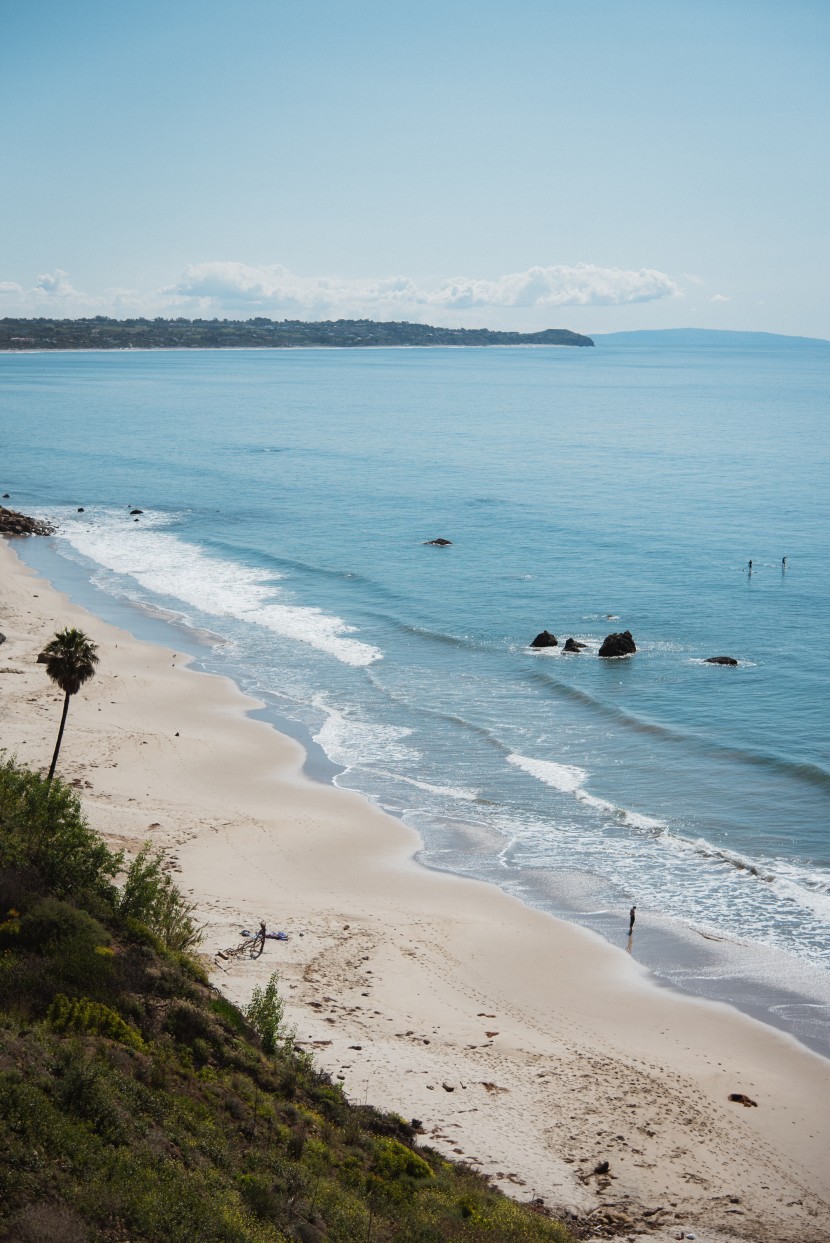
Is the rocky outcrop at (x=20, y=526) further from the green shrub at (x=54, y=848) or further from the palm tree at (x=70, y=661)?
the green shrub at (x=54, y=848)

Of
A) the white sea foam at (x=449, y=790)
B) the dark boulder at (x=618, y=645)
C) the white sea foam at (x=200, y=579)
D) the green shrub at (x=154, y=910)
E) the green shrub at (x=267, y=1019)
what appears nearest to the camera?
the green shrub at (x=267, y=1019)

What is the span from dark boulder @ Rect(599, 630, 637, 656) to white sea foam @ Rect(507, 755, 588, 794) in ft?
42.5

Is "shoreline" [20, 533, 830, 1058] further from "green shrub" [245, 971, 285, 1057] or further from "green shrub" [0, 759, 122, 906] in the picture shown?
"green shrub" [0, 759, 122, 906]

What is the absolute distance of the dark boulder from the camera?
52.2 metres

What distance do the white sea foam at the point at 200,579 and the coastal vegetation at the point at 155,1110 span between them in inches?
1255

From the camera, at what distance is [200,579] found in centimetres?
6962

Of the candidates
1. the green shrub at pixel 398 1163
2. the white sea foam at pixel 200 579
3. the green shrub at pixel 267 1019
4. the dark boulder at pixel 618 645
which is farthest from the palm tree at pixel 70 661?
the dark boulder at pixel 618 645

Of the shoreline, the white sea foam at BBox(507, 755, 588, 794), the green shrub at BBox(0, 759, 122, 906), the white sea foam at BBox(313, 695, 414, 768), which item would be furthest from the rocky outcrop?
the green shrub at BBox(0, 759, 122, 906)

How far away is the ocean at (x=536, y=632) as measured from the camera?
32156mm

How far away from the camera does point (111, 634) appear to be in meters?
54.9

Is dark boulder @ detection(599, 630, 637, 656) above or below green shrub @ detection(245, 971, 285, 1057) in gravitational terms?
above

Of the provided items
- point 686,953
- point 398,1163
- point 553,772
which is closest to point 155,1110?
point 398,1163

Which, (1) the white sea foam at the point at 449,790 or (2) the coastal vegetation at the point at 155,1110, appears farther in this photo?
(1) the white sea foam at the point at 449,790

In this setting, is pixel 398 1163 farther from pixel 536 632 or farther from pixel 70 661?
pixel 536 632
